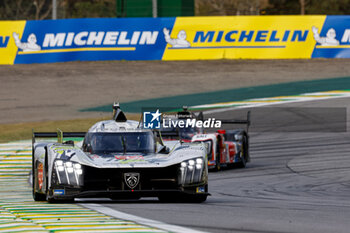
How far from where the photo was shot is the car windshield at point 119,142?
1081 cm

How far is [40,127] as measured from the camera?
24.5 m

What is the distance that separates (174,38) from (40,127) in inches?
392

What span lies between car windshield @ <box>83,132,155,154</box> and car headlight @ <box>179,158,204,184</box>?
3.36ft

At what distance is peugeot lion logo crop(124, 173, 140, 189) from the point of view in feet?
31.8

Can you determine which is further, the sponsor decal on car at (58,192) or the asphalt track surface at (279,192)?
the sponsor decal on car at (58,192)

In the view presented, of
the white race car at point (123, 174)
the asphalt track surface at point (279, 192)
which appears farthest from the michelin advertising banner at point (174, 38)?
the white race car at point (123, 174)

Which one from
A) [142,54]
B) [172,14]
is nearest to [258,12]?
[172,14]

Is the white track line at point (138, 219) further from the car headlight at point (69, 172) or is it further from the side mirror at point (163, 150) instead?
the side mirror at point (163, 150)

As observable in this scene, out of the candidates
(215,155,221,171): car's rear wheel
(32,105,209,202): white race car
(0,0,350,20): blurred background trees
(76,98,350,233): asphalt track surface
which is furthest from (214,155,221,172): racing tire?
(0,0,350,20): blurred background trees

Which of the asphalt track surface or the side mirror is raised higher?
the side mirror

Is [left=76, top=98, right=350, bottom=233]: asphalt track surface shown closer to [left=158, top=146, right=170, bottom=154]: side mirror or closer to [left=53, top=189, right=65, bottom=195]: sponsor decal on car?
[left=53, top=189, right=65, bottom=195]: sponsor decal on car

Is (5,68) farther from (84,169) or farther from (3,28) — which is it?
(84,169)

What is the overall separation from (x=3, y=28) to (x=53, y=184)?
23.0 m

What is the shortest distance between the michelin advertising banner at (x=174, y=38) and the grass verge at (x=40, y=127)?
723 cm
